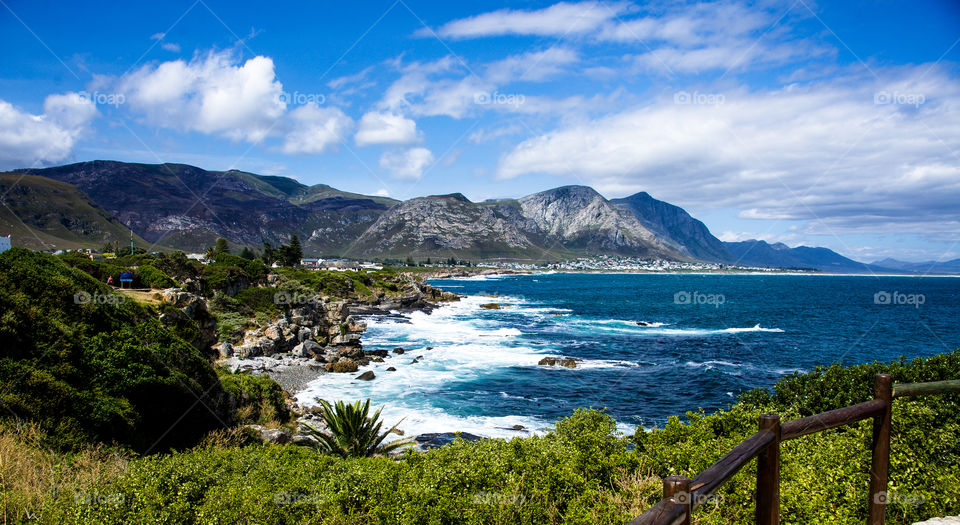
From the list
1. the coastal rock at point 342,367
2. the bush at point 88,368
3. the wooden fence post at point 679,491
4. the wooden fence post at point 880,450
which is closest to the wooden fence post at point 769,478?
the wooden fence post at point 679,491

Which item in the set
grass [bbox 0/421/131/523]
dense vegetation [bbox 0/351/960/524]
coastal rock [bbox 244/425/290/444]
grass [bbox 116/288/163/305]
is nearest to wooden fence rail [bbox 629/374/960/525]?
dense vegetation [bbox 0/351/960/524]

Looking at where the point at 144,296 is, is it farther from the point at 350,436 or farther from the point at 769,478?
the point at 769,478

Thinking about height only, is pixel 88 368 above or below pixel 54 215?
below

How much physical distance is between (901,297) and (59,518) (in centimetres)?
14287

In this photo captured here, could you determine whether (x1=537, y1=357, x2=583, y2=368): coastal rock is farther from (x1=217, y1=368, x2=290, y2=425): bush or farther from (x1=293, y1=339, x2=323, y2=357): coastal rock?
(x1=217, y1=368, x2=290, y2=425): bush

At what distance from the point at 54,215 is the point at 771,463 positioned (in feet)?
678

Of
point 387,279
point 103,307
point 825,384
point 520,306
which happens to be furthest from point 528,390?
point 387,279

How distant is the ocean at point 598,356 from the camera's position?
81.4ft

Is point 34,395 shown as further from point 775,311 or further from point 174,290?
point 775,311

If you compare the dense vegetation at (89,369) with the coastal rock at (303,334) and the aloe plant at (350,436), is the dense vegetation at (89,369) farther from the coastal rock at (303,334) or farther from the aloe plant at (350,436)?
the coastal rock at (303,334)

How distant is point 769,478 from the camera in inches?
118

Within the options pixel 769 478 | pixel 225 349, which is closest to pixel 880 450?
pixel 769 478

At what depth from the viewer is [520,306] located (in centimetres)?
7788

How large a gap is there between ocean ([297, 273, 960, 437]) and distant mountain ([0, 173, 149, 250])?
132m
